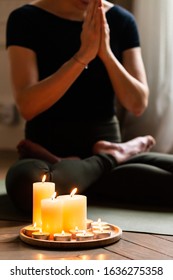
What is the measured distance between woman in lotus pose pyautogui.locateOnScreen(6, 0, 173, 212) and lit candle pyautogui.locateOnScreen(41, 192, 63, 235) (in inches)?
14.8

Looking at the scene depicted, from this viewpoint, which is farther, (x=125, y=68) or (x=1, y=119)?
(x=1, y=119)

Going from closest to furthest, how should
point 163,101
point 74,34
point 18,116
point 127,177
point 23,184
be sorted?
point 23,184 → point 127,177 → point 74,34 → point 163,101 → point 18,116

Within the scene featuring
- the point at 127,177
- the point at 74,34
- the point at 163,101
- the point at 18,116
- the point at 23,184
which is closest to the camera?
the point at 23,184

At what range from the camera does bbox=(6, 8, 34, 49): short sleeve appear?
A: 1876 mm

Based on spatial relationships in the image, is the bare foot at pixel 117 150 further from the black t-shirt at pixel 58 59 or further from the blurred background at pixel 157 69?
the blurred background at pixel 157 69

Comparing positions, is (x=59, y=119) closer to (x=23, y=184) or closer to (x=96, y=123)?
(x=96, y=123)

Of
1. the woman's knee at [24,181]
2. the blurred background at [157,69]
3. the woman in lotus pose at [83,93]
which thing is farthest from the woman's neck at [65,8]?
the blurred background at [157,69]

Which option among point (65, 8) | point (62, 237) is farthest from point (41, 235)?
point (65, 8)

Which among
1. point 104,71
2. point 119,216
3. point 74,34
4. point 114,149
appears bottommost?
point 119,216

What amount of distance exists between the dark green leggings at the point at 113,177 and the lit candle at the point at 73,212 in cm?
32

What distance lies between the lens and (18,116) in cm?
320

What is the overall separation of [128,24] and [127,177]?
582 millimetres

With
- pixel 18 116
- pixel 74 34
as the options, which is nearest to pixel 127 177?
pixel 74 34

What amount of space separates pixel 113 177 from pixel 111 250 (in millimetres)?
557
